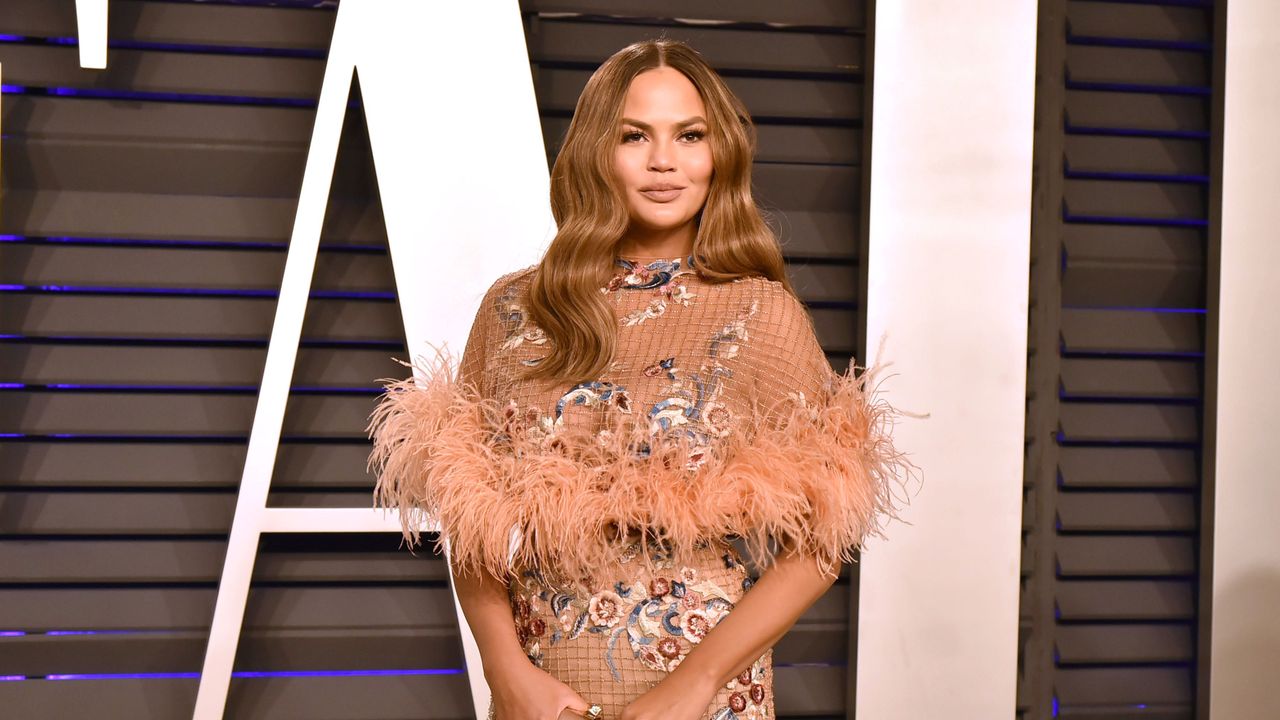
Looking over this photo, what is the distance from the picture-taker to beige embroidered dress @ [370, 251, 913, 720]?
5.01 ft

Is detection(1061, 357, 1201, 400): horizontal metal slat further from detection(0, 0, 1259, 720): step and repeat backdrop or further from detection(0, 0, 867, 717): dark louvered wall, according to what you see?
detection(0, 0, 867, 717): dark louvered wall

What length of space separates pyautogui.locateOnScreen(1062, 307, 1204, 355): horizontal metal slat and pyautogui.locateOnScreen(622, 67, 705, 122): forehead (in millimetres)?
1517

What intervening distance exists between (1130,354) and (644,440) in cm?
177

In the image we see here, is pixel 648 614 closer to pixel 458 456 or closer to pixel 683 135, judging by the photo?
pixel 458 456

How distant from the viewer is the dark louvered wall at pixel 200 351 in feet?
8.54

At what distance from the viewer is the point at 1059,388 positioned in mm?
2830

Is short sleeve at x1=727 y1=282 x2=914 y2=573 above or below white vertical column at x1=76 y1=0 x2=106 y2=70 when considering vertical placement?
below

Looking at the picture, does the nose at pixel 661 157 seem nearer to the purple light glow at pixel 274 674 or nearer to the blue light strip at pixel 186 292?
the blue light strip at pixel 186 292

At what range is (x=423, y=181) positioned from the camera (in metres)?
2.52

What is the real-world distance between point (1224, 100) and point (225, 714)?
269 cm

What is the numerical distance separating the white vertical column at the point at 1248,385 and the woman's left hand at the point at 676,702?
1.82 meters

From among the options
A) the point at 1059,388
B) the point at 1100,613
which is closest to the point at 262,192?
the point at 1059,388

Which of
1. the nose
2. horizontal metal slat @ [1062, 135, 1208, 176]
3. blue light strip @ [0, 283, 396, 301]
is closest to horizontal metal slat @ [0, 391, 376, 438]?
blue light strip @ [0, 283, 396, 301]

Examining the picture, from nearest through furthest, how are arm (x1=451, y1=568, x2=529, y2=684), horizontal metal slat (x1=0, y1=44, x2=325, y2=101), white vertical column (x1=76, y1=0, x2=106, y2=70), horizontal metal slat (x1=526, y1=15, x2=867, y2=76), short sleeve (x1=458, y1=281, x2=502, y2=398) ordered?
1. arm (x1=451, y1=568, x2=529, y2=684)
2. short sleeve (x1=458, y1=281, x2=502, y2=398)
3. white vertical column (x1=76, y1=0, x2=106, y2=70)
4. horizontal metal slat (x1=0, y1=44, x2=325, y2=101)
5. horizontal metal slat (x1=526, y1=15, x2=867, y2=76)
